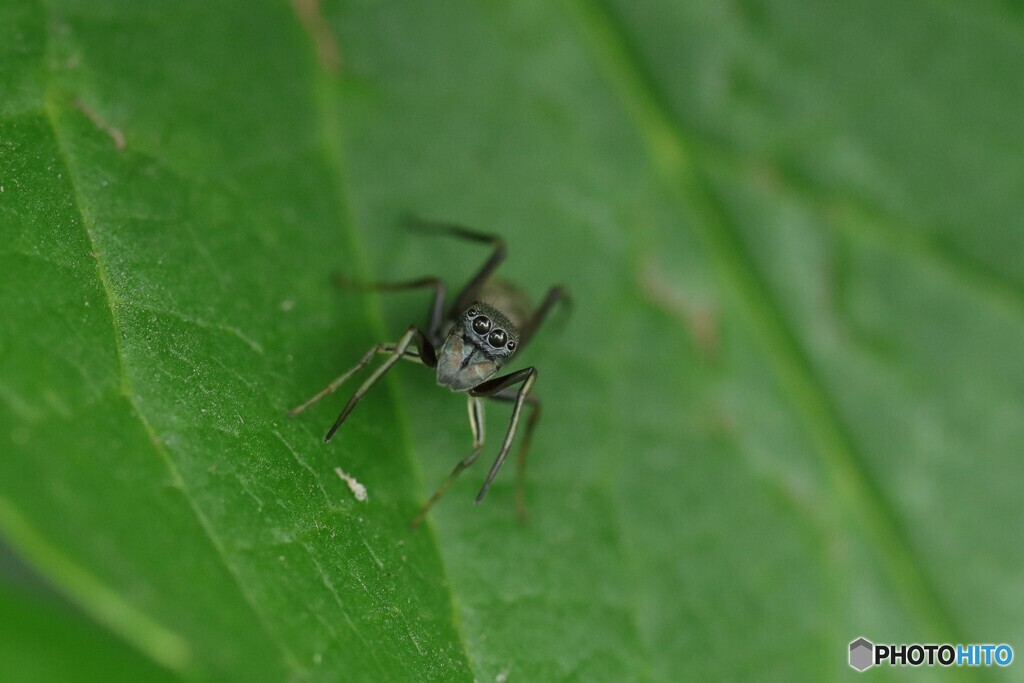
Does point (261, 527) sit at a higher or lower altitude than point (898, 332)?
lower

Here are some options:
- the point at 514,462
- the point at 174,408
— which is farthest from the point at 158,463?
the point at 514,462

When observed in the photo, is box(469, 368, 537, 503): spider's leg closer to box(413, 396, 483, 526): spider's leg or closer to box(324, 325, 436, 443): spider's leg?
box(413, 396, 483, 526): spider's leg

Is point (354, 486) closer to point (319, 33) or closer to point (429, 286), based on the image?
point (429, 286)

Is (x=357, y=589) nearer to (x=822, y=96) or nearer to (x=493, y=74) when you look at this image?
(x=493, y=74)

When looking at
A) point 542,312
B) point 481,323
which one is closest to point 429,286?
point 481,323

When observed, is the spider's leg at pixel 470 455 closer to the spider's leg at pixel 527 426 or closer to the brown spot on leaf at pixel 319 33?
the spider's leg at pixel 527 426

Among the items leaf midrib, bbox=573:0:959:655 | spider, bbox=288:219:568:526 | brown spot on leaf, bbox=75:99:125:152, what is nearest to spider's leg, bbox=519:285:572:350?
spider, bbox=288:219:568:526

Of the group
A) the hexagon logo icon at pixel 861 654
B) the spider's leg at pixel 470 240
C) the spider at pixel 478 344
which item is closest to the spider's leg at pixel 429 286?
the spider at pixel 478 344
